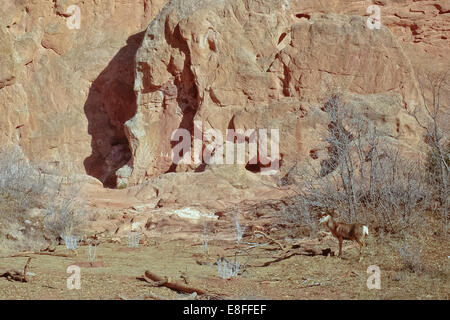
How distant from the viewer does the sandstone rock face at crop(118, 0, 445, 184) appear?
60.7 ft

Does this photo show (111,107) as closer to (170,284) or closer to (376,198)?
(376,198)

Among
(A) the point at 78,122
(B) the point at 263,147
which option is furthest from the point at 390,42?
(A) the point at 78,122

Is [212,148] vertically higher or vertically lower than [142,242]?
higher

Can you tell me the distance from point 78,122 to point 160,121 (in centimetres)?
509

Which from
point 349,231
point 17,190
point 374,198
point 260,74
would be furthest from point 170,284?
point 260,74

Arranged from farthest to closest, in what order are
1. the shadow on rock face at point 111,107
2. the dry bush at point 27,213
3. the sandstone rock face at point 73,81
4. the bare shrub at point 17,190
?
1. the shadow on rock face at point 111,107
2. the sandstone rock face at point 73,81
3. the bare shrub at point 17,190
4. the dry bush at point 27,213

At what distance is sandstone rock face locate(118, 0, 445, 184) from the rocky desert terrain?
0.06m

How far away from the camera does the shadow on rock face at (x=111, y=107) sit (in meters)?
25.1

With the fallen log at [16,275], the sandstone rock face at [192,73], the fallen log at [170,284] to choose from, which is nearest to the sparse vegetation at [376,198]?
the fallen log at [170,284]

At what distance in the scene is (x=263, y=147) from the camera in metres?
18.6

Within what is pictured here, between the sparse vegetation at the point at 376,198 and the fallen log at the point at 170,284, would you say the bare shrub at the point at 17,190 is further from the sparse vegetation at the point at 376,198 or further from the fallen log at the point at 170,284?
the sparse vegetation at the point at 376,198

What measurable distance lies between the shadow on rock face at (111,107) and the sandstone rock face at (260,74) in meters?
3.31

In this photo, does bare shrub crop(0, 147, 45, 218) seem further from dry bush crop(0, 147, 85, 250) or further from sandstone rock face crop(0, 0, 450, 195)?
sandstone rock face crop(0, 0, 450, 195)
